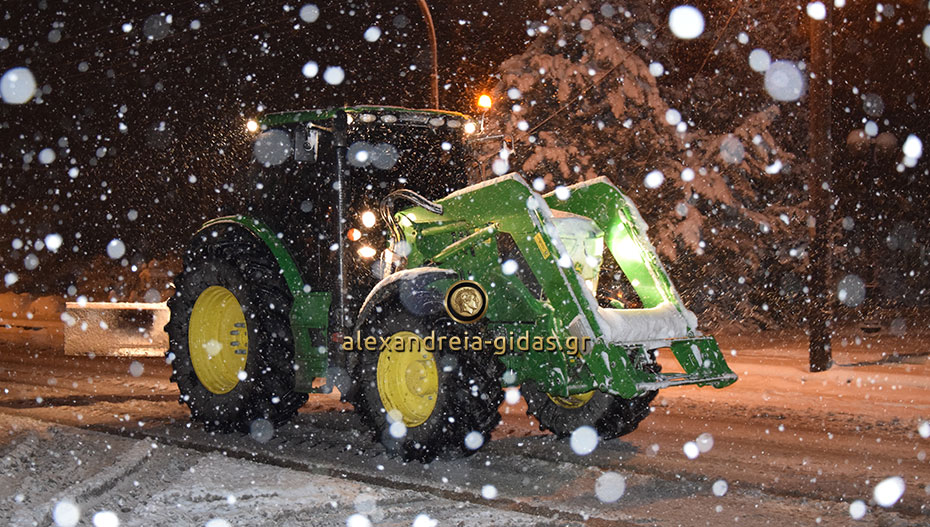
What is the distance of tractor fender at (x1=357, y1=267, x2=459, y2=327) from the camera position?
19.8 feet

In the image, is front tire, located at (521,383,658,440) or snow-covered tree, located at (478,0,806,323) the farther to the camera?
snow-covered tree, located at (478,0,806,323)

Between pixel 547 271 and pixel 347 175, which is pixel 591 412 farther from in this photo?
pixel 347 175

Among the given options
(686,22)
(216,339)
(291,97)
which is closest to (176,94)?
(291,97)

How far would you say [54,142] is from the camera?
35969mm

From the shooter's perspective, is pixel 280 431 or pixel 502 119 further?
pixel 502 119

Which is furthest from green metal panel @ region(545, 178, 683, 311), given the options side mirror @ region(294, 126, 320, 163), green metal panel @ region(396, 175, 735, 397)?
side mirror @ region(294, 126, 320, 163)

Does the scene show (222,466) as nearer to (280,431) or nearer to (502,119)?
(280,431)

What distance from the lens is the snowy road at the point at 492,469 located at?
16.0 feet

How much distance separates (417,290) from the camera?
614 cm

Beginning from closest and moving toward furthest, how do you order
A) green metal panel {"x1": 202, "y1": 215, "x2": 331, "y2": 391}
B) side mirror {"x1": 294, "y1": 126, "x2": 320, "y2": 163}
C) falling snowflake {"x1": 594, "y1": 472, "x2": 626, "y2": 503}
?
falling snowflake {"x1": 594, "y1": 472, "x2": 626, "y2": 503}
green metal panel {"x1": 202, "y1": 215, "x2": 331, "y2": 391}
side mirror {"x1": 294, "y1": 126, "x2": 320, "y2": 163}

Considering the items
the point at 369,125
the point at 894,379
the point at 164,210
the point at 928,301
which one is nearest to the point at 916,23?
the point at 928,301

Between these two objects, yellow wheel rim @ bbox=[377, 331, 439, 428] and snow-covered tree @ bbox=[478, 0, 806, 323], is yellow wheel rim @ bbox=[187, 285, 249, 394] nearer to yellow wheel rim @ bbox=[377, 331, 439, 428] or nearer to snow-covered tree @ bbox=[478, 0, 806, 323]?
yellow wheel rim @ bbox=[377, 331, 439, 428]

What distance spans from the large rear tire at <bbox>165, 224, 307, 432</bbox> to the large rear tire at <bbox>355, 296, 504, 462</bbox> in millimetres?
991

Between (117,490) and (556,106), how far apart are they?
1228 cm
